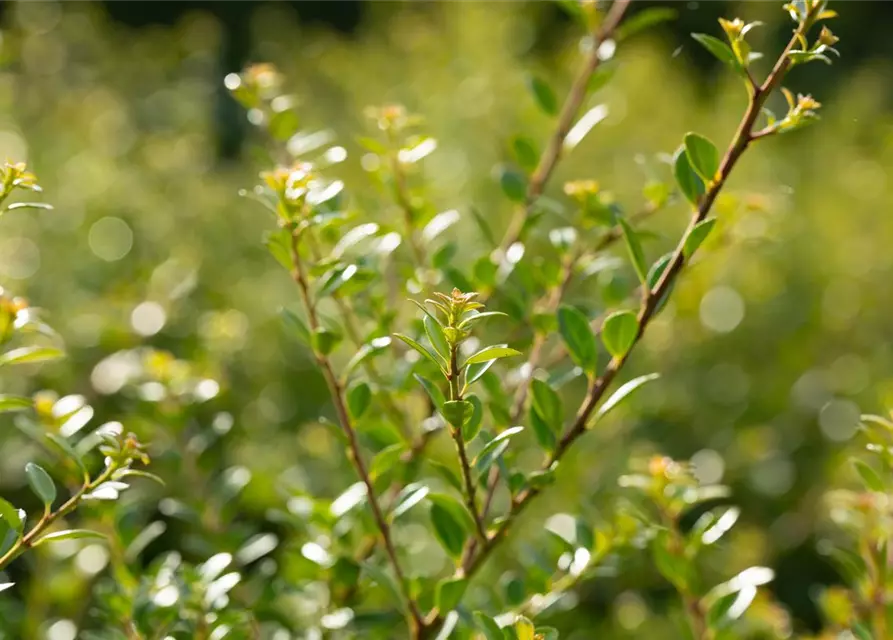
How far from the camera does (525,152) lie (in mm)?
1018

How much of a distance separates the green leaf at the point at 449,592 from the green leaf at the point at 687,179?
13.4 inches

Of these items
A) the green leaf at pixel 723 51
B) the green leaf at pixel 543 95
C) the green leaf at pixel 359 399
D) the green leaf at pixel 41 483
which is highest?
the green leaf at pixel 723 51

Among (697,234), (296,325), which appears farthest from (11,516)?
(697,234)

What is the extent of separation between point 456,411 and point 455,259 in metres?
1.31

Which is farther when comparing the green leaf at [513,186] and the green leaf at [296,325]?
the green leaf at [513,186]

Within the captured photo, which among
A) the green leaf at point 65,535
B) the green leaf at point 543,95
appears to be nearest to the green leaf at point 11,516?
the green leaf at point 65,535

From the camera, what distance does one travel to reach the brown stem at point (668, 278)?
65 cm

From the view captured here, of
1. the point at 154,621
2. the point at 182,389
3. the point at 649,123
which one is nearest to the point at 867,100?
the point at 649,123

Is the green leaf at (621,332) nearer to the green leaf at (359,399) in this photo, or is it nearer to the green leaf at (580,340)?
the green leaf at (580,340)

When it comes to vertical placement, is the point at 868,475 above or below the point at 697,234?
below

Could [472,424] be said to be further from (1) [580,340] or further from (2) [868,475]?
(2) [868,475]

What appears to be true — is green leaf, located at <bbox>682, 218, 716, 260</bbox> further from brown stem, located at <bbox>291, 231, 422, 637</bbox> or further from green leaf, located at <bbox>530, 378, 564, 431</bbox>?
brown stem, located at <bbox>291, 231, 422, 637</bbox>

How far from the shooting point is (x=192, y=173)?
263cm

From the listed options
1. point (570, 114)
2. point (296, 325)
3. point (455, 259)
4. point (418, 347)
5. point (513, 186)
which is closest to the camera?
point (418, 347)
